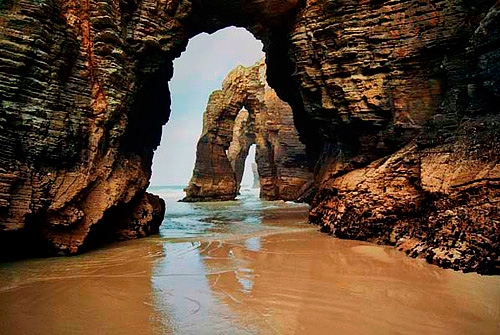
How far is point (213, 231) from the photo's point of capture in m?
11.3

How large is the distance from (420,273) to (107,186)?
716 centimetres

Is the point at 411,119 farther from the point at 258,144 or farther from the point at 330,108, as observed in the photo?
the point at 258,144

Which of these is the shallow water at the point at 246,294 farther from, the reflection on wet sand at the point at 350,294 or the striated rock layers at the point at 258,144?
the striated rock layers at the point at 258,144

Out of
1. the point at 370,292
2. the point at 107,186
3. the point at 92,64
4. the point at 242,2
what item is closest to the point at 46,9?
the point at 92,64

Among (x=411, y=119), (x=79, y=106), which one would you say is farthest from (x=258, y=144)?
(x=79, y=106)

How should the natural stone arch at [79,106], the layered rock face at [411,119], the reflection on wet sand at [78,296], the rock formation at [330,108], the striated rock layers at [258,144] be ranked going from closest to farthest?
the reflection on wet sand at [78,296] < the layered rock face at [411,119] < the rock formation at [330,108] < the natural stone arch at [79,106] < the striated rock layers at [258,144]

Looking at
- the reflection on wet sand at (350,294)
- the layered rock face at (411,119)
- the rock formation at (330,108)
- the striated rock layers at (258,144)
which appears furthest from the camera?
the striated rock layers at (258,144)

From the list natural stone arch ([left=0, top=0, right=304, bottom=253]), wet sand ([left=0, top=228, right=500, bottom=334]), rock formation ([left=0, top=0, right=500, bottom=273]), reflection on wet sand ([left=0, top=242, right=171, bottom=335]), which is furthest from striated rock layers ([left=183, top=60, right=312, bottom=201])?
reflection on wet sand ([left=0, top=242, right=171, bottom=335])

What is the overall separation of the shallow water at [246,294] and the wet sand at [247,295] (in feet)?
0.04

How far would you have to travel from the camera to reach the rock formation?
22.5ft

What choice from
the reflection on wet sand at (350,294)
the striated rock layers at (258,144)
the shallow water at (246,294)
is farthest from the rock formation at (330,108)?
the striated rock layers at (258,144)

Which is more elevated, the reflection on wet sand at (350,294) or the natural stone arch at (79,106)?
the natural stone arch at (79,106)

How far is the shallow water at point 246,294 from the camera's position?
359 cm

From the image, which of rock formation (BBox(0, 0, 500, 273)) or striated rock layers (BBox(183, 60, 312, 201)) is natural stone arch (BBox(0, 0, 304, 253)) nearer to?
rock formation (BBox(0, 0, 500, 273))
